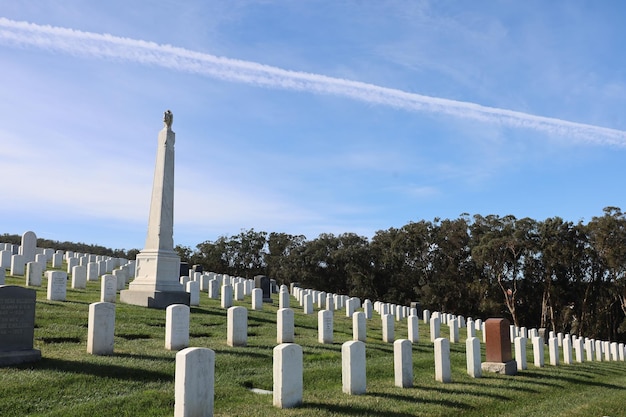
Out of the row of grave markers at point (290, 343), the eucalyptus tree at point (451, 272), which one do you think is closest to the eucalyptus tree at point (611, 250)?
the eucalyptus tree at point (451, 272)

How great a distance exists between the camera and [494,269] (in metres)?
42.7

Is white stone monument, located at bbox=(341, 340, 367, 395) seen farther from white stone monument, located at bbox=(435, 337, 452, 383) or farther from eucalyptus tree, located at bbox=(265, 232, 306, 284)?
eucalyptus tree, located at bbox=(265, 232, 306, 284)

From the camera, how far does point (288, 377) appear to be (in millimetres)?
7387

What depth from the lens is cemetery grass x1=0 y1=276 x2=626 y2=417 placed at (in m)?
6.82

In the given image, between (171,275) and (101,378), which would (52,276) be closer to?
(171,275)

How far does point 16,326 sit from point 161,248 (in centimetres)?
821

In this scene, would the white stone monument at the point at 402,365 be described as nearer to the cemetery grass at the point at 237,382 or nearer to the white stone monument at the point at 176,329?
the cemetery grass at the point at 237,382

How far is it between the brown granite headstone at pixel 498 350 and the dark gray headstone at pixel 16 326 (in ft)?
31.4

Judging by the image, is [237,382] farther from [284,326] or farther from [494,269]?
[494,269]

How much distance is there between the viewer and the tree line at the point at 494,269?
40688 millimetres

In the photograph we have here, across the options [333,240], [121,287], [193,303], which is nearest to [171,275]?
[193,303]

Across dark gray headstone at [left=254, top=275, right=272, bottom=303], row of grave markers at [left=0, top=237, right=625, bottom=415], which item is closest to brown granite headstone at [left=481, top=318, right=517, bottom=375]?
row of grave markers at [left=0, top=237, right=625, bottom=415]

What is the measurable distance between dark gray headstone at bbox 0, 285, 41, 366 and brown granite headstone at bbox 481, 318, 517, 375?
956 centimetres

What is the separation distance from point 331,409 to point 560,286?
3933cm
